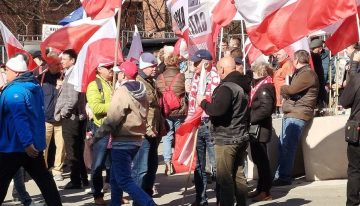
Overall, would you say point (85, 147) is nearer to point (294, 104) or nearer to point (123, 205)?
point (123, 205)

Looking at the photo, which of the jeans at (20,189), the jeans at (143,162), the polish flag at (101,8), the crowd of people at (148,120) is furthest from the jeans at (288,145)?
the jeans at (20,189)

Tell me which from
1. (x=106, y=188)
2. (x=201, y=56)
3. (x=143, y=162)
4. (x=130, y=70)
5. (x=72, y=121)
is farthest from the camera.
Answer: (x=72, y=121)

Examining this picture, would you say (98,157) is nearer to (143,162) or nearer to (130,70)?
(143,162)

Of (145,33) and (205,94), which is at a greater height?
(145,33)

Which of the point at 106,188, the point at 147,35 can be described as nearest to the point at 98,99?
the point at 106,188

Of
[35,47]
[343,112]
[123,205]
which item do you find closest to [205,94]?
[123,205]

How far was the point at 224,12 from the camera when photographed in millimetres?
11141

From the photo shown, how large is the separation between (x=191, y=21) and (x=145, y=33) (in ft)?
57.5

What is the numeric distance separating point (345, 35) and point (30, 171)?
3876 millimetres

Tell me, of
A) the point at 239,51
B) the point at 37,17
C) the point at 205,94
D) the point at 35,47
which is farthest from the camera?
the point at 37,17

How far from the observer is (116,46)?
9172 mm

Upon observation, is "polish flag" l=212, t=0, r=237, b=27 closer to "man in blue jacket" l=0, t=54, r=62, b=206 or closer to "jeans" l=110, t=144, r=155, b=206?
"jeans" l=110, t=144, r=155, b=206

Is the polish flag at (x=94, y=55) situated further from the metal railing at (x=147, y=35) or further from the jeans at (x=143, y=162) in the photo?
the metal railing at (x=147, y=35)

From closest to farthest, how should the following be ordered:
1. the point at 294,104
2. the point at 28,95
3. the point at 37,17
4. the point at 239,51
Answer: the point at 28,95
the point at 294,104
the point at 239,51
the point at 37,17
